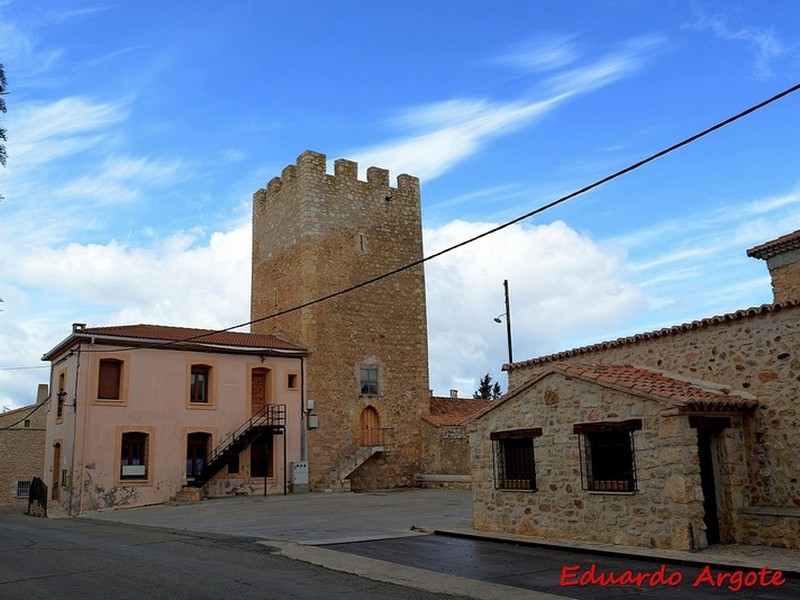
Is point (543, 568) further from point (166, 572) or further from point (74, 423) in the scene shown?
point (74, 423)

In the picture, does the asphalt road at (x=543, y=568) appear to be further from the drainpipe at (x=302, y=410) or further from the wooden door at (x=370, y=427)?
the wooden door at (x=370, y=427)

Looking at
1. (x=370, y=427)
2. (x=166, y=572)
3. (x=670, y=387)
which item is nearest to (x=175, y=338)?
(x=370, y=427)

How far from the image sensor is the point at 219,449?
2650 centimetres

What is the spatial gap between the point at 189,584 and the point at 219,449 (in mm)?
18355

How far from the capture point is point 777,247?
16922 millimetres

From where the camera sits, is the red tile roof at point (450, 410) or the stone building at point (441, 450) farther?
the red tile roof at point (450, 410)

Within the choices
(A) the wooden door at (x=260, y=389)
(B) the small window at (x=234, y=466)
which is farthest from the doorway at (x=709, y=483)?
(A) the wooden door at (x=260, y=389)

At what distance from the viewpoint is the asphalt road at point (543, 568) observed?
837 centimetres

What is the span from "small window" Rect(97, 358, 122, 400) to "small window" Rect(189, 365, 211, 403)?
102 inches

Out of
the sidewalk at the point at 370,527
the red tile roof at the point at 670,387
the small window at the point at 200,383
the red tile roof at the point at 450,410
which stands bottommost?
the sidewalk at the point at 370,527

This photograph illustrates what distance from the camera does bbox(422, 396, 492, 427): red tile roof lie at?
3169cm

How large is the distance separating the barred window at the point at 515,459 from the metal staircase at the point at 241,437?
45.7ft

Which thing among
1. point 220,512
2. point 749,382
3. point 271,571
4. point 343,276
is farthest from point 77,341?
point 749,382

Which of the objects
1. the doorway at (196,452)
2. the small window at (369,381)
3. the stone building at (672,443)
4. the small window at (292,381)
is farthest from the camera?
the small window at (369,381)
